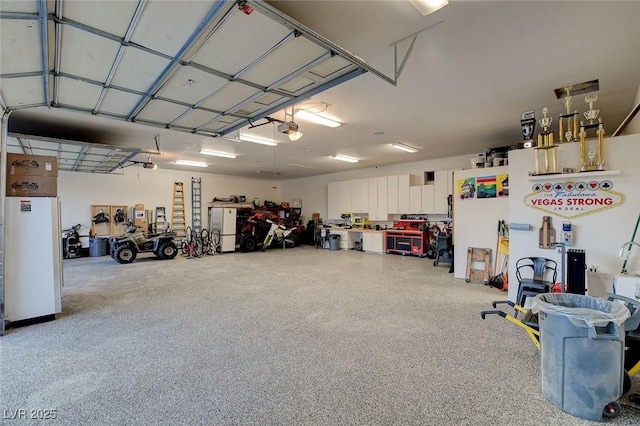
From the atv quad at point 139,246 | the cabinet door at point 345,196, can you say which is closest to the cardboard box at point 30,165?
the atv quad at point 139,246

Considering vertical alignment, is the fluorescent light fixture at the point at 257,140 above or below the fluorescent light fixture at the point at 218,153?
above

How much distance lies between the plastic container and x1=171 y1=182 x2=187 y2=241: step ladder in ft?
7.01

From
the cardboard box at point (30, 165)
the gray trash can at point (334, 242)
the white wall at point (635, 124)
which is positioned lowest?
the gray trash can at point (334, 242)

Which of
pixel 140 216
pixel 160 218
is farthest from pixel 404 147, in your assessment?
pixel 140 216

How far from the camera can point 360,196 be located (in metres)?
10.2

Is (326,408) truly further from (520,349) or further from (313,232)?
(313,232)

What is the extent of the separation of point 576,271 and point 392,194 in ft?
20.3

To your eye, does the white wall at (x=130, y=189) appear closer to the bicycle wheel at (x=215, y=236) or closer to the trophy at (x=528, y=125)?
the bicycle wheel at (x=215, y=236)

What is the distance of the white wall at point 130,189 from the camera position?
28.3 feet

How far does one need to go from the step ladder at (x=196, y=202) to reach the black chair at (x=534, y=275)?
33.0ft

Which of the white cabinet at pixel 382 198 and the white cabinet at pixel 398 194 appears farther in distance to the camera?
the white cabinet at pixel 382 198

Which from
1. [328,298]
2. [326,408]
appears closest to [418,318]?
[328,298]

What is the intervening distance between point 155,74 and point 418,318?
3.90 metres

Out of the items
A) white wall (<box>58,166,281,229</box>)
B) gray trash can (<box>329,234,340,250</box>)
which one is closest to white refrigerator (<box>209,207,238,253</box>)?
white wall (<box>58,166,281,229</box>)
